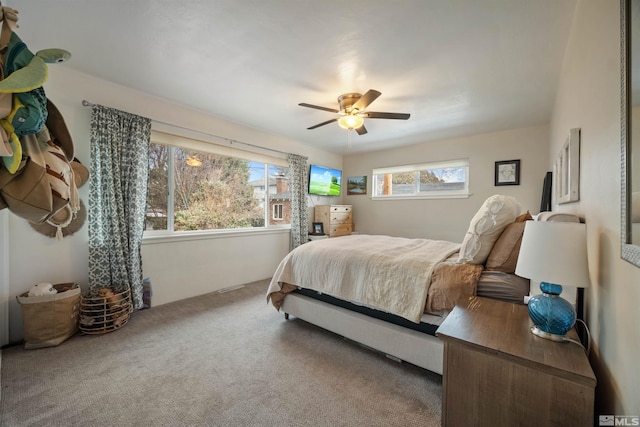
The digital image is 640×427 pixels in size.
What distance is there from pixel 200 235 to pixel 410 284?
9.19 ft

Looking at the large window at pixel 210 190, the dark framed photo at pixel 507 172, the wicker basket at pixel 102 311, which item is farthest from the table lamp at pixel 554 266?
the large window at pixel 210 190

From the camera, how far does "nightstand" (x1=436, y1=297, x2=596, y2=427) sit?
0.82m

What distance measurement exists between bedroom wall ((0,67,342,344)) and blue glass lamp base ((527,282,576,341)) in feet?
11.4

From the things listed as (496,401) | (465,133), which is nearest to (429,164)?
(465,133)

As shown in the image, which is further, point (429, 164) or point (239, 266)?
point (429, 164)

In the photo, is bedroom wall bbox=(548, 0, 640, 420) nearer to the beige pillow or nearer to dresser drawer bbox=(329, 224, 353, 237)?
the beige pillow

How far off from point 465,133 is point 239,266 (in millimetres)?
4278

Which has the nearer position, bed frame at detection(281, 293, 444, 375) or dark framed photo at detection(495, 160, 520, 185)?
bed frame at detection(281, 293, 444, 375)

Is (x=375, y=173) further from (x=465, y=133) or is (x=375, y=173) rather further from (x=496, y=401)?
(x=496, y=401)

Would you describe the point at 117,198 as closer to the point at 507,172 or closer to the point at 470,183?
the point at 470,183

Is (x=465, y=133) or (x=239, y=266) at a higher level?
(x=465, y=133)

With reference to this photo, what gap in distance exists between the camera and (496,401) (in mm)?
935

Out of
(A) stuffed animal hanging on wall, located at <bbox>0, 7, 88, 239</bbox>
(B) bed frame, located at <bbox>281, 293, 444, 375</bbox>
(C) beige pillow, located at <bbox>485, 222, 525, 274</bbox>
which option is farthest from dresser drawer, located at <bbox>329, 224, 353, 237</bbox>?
(A) stuffed animal hanging on wall, located at <bbox>0, 7, 88, 239</bbox>

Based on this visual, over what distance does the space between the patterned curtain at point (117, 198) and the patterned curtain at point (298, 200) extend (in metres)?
2.24
